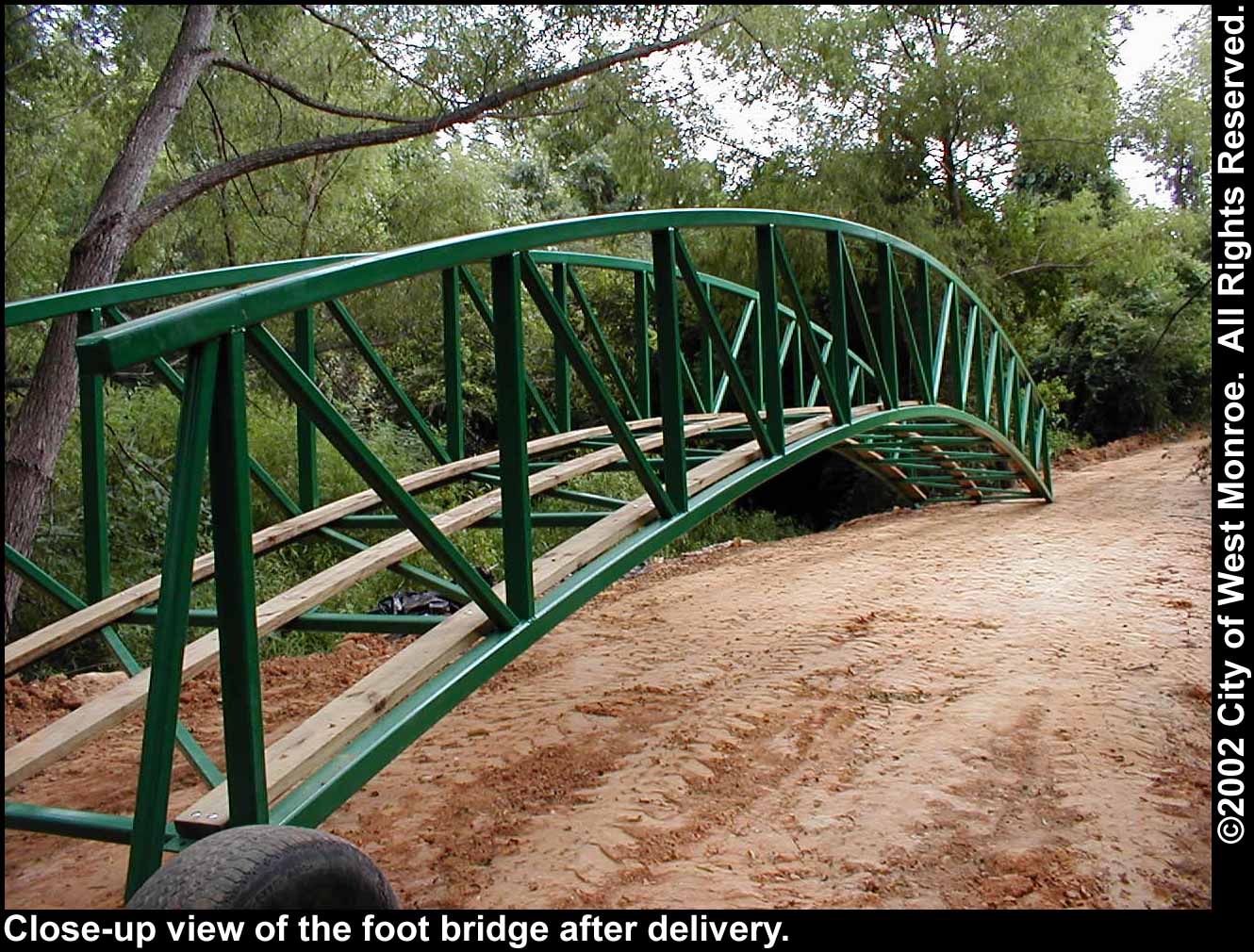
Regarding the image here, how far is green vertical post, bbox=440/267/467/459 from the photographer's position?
19.3 ft

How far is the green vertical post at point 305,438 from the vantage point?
5.38 m

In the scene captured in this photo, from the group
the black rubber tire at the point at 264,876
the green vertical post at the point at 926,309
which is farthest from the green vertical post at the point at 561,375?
the black rubber tire at the point at 264,876

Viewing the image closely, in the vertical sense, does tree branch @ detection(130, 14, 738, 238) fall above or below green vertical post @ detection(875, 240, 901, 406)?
above

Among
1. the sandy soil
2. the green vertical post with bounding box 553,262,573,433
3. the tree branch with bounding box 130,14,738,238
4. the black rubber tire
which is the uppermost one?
the tree branch with bounding box 130,14,738,238

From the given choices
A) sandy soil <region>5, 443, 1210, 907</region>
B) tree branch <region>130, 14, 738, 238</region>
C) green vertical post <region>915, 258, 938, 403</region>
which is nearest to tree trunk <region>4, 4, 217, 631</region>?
tree branch <region>130, 14, 738, 238</region>

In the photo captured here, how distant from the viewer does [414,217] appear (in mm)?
12766

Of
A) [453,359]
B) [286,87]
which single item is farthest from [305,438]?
[286,87]

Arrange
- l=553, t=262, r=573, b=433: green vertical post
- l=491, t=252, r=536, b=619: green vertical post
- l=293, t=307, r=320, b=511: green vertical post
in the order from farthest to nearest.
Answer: l=553, t=262, r=573, b=433: green vertical post < l=293, t=307, r=320, b=511: green vertical post < l=491, t=252, r=536, b=619: green vertical post

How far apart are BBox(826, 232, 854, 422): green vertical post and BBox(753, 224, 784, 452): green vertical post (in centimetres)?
83

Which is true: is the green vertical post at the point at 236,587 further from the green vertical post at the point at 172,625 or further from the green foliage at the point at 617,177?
the green foliage at the point at 617,177

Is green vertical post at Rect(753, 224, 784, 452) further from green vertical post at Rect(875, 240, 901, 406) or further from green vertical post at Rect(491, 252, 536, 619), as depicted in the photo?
green vertical post at Rect(491, 252, 536, 619)

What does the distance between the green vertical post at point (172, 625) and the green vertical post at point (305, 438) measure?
10.1 ft

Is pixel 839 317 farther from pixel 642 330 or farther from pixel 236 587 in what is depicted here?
pixel 236 587
